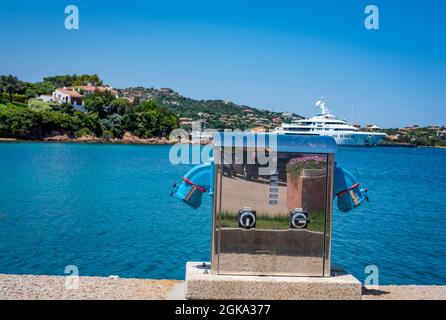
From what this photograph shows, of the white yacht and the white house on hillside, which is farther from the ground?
the white house on hillside

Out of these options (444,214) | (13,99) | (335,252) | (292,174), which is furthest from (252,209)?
(13,99)

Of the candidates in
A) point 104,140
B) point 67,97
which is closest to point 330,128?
point 104,140

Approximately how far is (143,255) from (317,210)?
29.0ft

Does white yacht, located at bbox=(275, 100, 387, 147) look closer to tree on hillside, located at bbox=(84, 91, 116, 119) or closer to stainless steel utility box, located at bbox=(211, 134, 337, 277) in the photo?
tree on hillside, located at bbox=(84, 91, 116, 119)

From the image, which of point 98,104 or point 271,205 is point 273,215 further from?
point 98,104

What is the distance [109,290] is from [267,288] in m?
2.35

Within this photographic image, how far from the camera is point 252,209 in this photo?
23.7 ft

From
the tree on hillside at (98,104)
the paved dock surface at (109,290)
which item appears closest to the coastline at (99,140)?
the tree on hillside at (98,104)

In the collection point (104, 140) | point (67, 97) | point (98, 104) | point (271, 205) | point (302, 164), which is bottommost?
point (104, 140)

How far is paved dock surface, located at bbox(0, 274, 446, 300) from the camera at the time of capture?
24.5 ft

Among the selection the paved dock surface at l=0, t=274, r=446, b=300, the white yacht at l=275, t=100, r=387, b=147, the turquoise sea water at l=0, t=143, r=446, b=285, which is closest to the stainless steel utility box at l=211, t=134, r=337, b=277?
the paved dock surface at l=0, t=274, r=446, b=300

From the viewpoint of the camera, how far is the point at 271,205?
7.23 meters

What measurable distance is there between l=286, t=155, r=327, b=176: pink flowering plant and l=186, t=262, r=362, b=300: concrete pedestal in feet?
4.52

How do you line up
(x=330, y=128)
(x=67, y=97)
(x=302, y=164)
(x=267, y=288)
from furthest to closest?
1. (x=67, y=97)
2. (x=330, y=128)
3. (x=302, y=164)
4. (x=267, y=288)
